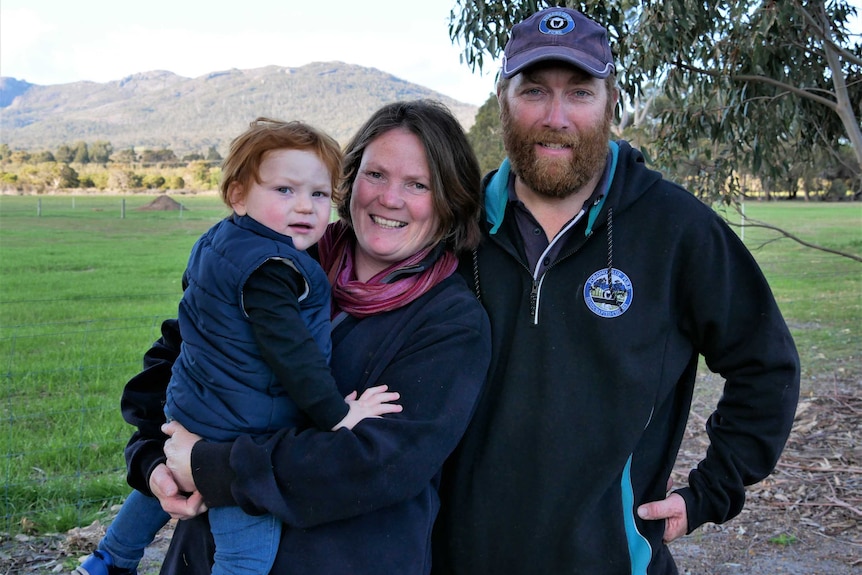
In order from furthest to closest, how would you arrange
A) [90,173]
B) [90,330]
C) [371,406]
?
[90,173] < [90,330] < [371,406]

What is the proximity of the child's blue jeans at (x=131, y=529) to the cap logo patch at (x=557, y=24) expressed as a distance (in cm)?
197

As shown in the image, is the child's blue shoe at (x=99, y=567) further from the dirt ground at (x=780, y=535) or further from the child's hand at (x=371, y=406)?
the dirt ground at (x=780, y=535)

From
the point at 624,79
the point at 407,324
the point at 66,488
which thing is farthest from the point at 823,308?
the point at 407,324

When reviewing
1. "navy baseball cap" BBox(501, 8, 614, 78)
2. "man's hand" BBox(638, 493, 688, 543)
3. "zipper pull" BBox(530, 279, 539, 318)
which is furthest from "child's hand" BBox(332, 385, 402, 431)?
"navy baseball cap" BBox(501, 8, 614, 78)

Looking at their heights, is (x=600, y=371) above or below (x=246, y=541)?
above

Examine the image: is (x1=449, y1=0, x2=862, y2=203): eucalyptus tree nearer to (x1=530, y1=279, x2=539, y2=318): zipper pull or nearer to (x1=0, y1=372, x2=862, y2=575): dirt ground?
(x1=0, y1=372, x2=862, y2=575): dirt ground

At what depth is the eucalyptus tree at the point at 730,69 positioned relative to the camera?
5.90m

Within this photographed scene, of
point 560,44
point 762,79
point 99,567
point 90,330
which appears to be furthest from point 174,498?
point 90,330

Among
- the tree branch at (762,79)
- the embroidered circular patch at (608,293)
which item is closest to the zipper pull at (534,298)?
the embroidered circular patch at (608,293)

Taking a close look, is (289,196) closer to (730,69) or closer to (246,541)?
(246,541)

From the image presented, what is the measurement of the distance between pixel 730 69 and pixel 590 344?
537 centimetres

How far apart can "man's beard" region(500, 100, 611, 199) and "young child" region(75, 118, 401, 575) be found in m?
0.59

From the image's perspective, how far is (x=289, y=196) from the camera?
220 centimetres

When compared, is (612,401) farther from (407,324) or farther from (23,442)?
(23,442)
